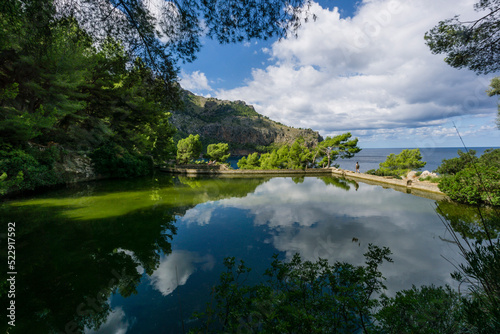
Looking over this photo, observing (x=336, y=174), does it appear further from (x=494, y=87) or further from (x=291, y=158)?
(x=494, y=87)

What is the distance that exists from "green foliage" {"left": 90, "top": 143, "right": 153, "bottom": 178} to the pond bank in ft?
20.4

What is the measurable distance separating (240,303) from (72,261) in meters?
3.97

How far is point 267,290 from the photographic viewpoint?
2.17 metres

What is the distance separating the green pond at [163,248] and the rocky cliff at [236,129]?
80.0 meters

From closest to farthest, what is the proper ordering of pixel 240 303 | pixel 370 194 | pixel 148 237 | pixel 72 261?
1. pixel 240 303
2. pixel 72 261
3. pixel 148 237
4. pixel 370 194

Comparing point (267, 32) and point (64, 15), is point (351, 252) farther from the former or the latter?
point (64, 15)

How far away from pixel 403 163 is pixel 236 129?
89.7 m

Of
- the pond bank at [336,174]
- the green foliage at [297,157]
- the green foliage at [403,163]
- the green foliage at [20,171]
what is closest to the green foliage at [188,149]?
the pond bank at [336,174]

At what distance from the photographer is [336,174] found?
838 inches

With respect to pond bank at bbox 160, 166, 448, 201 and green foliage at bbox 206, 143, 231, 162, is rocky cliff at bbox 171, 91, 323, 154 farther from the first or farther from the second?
pond bank at bbox 160, 166, 448, 201

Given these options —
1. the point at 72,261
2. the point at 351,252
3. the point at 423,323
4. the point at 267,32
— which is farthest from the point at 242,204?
the point at 423,323

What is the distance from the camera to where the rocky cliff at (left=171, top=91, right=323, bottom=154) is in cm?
9944

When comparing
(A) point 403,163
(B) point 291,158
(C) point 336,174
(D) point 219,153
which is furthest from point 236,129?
(A) point 403,163

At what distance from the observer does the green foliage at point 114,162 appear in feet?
51.1
